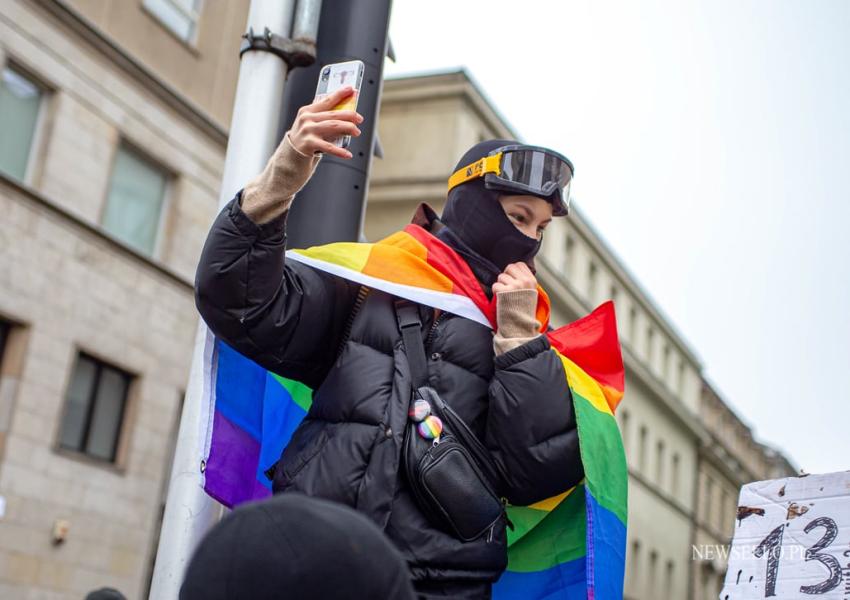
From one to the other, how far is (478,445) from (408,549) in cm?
35

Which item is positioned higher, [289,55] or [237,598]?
[289,55]

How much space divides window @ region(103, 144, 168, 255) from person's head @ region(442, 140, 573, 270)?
1513 centimetres

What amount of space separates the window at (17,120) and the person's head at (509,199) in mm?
13763

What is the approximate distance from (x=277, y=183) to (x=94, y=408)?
49.5ft

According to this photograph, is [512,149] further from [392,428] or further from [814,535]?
[814,535]

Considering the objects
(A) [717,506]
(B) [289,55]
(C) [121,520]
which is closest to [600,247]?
(A) [717,506]

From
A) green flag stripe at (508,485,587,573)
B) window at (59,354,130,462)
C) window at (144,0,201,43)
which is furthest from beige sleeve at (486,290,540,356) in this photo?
window at (144,0,201,43)

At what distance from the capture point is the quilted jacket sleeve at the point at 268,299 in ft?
9.09

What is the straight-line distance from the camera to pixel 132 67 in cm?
1803

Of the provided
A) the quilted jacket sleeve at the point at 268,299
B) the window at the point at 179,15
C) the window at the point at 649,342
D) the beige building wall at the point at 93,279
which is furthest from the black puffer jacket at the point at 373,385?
the window at the point at 649,342

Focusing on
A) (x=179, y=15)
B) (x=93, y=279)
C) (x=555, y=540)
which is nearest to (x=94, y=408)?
(x=93, y=279)

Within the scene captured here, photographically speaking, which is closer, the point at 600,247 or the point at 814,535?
the point at 814,535

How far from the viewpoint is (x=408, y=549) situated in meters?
2.79

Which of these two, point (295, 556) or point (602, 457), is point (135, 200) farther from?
point (295, 556)
